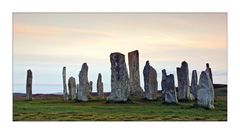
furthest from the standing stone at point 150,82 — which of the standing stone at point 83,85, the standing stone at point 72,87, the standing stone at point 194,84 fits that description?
the standing stone at point 72,87

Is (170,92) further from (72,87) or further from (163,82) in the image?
(72,87)

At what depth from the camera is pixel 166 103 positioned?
17.6 ft

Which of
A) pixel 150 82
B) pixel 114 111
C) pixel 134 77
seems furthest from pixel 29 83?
pixel 150 82

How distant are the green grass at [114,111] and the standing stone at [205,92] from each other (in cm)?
5

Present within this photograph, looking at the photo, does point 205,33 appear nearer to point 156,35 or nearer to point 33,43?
point 156,35

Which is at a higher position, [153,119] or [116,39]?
[116,39]

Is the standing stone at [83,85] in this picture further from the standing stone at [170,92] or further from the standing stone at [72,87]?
the standing stone at [170,92]

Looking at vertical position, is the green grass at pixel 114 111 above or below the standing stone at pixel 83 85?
below

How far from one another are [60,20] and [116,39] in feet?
1.70

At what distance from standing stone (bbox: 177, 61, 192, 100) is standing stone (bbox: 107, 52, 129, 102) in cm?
47

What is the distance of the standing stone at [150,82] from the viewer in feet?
17.5

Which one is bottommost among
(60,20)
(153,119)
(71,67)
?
(153,119)
